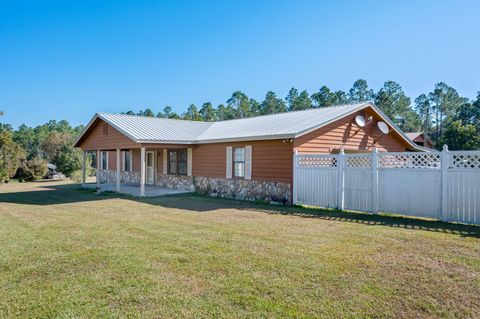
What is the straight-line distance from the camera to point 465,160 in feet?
25.0

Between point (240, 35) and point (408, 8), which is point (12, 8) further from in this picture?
point (408, 8)

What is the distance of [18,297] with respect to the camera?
11.8ft

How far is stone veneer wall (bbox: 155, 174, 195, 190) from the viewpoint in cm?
1608

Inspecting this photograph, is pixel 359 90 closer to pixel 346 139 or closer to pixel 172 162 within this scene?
pixel 346 139

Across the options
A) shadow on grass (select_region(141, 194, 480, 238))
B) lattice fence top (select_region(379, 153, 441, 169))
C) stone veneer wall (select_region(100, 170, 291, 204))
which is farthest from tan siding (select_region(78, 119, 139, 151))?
lattice fence top (select_region(379, 153, 441, 169))

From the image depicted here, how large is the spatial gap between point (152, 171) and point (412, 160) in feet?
45.7

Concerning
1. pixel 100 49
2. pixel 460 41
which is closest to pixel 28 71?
pixel 100 49

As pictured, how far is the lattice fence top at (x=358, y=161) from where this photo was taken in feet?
30.9

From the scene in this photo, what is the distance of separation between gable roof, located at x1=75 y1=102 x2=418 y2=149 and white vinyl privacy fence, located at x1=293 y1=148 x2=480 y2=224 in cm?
162

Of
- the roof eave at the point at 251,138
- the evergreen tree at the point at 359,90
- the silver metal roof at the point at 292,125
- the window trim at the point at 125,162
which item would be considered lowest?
the window trim at the point at 125,162

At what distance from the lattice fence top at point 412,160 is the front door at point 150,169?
13.0 metres

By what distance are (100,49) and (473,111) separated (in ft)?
134

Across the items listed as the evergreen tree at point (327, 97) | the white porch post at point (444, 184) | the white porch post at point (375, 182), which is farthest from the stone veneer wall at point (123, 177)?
the evergreen tree at point (327, 97)

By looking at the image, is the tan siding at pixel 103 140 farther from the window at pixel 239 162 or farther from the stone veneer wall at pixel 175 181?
the window at pixel 239 162
